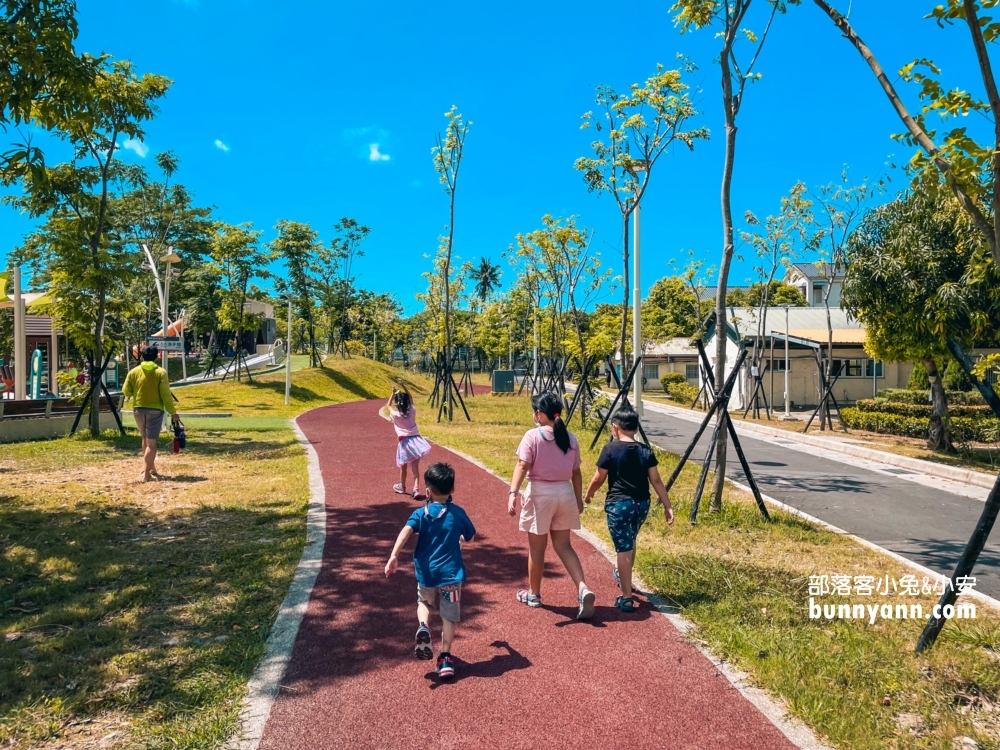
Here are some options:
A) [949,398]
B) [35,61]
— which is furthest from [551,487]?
[949,398]

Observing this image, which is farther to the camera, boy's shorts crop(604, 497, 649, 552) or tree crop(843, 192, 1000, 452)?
tree crop(843, 192, 1000, 452)

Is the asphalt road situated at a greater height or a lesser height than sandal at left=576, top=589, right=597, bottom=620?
lesser

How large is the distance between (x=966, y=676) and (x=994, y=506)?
98cm

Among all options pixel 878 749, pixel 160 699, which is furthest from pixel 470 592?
pixel 878 749

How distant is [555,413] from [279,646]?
2339 millimetres

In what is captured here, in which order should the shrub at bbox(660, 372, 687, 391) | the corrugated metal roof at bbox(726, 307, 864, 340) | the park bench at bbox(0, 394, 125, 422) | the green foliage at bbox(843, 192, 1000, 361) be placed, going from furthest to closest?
the shrub at bbox(660, 372, 687, 391) → the corrugated metal roof at bbox(726, 307, 864, 340) → the park bench at bbox(0, 394, 125, 422) → the green foliage at bbox(843, 192, 1000, 361)

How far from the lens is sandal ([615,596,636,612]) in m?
4.87

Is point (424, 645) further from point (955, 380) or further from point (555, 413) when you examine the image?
point (955, 380)

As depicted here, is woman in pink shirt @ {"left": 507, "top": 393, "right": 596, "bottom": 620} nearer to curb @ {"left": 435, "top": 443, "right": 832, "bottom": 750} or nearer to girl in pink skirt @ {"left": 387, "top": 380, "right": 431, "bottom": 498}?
curb @ {"left": 435, "top": 443, "right": 832, "bottom": 750}

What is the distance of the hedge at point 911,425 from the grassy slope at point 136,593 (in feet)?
45.7

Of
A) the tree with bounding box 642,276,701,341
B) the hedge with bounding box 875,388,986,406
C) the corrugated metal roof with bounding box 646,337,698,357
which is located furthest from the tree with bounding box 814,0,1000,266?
the tree with bounding box 642,276,701,341

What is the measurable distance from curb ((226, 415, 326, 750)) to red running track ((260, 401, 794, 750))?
57 mm

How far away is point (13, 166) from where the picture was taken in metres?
7.01

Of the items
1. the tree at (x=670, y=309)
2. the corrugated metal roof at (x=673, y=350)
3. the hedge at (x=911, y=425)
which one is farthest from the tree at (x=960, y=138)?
the tree at (x=670, y=309)
